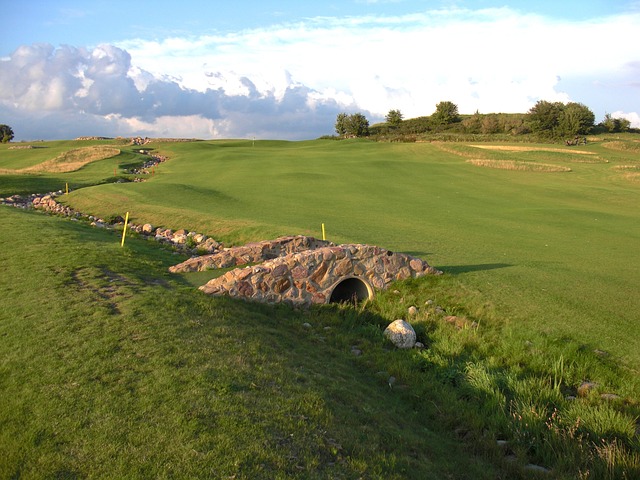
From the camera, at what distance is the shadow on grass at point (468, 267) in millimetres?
15151

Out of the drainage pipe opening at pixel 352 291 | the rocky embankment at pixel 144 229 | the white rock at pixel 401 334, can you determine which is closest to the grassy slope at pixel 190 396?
the white rock at pixel 401 334

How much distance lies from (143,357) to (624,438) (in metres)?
8.17

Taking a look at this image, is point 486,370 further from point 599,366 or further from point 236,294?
point 236,294

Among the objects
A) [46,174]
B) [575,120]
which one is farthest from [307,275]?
[575,120]

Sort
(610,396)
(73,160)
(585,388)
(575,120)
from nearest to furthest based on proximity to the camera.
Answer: (610,396), (585,388), (73,160), (575,120)

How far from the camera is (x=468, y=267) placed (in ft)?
51.2

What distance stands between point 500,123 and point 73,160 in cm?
7373

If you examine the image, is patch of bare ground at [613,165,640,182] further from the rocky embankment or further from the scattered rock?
the scattered rock

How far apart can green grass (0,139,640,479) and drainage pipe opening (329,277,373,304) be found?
591 millimetres

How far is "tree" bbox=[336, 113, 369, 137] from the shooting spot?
9975cm

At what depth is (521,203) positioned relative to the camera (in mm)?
30703

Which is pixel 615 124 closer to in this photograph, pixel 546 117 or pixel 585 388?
pixel 546 117

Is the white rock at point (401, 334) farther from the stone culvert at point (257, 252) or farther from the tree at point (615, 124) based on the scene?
the tree at point (615, 124)

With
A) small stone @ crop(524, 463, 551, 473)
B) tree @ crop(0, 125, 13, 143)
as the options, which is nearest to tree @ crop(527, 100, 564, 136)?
small stone @ crop(524, 463, 551, 473)
